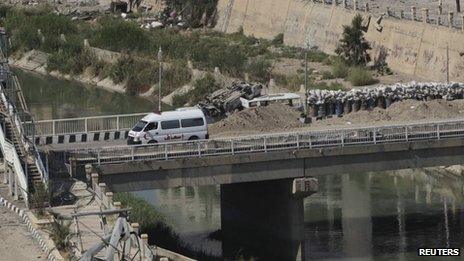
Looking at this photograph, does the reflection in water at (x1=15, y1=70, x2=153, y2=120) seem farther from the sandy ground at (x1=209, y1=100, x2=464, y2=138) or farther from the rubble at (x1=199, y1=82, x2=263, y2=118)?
the sandy ground at (x1=209, y1=100, x2=464, y2=138)

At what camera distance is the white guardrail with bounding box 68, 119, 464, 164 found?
48.7 metres

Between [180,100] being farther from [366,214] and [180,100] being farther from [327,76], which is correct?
[366,214]

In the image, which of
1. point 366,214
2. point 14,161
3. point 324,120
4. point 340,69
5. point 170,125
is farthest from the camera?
point 340,69

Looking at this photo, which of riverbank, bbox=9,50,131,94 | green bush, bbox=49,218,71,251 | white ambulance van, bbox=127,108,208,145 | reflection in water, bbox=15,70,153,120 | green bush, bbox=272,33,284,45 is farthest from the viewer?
green bush, bbox=272,33,284,45

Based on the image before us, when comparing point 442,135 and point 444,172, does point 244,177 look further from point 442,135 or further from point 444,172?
point 444,172

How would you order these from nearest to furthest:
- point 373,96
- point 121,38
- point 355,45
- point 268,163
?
point 268,163 < point 373,96 < point 355,45 < point 121,38

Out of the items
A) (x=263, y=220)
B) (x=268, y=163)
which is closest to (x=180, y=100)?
(x=263, y=220)

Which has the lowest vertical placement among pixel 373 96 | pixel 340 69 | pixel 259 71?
pixel 259 71

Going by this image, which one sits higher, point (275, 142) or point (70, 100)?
point (275, 142)

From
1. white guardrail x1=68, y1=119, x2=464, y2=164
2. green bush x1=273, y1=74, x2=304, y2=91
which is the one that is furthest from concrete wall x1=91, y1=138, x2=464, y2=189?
green bush x1=273, y1=74, x2=304, y2=91

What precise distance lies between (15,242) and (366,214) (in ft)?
58.1

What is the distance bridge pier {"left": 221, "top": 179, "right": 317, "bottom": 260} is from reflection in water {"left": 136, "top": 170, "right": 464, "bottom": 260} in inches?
27.6

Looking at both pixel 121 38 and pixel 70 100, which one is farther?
pixel 121 38

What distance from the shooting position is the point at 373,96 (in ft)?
228
